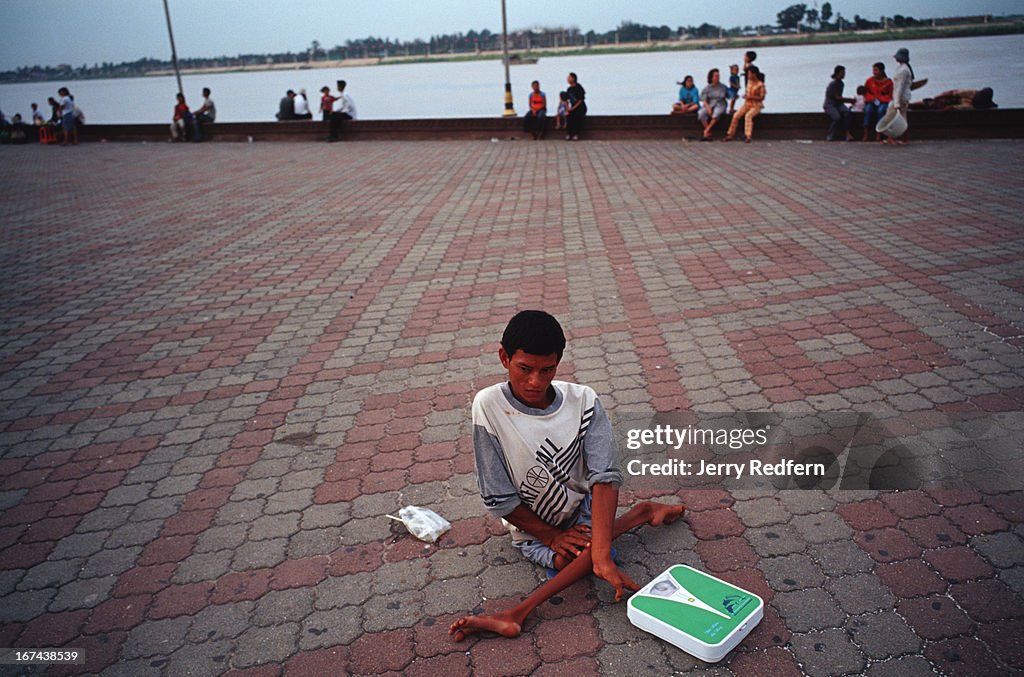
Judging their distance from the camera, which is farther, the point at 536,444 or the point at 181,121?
the point at 181,121

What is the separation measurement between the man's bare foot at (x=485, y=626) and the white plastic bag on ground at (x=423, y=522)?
64 cm

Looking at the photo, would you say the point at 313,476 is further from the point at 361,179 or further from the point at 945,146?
the point at 945,146

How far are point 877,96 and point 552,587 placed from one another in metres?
14.5

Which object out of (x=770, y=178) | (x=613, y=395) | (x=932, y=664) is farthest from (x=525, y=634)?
(x=770, y=178)

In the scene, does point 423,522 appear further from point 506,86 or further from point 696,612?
point 506,86

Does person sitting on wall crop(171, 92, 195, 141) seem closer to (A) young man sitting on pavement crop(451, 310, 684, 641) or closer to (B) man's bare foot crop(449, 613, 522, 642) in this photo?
(A) young man sitting on pavement crop(451, 310, 684, 641)

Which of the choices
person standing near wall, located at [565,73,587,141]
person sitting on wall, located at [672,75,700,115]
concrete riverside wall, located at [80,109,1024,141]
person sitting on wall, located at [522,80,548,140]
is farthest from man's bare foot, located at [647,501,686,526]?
person sitting on wall, located at [522,80,548,140]

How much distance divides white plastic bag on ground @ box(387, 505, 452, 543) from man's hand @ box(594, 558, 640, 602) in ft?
2.77

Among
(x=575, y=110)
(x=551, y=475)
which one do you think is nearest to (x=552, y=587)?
(x=551, y=475)

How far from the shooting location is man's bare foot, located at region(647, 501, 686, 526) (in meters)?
3.32

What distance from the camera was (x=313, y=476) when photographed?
3967mm

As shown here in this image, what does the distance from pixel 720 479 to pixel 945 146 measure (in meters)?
12.7

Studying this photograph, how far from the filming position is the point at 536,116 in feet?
60.4

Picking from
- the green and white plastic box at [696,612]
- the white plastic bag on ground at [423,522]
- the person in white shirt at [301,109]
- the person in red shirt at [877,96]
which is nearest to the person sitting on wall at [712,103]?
the person in red shirt at [877,96]
